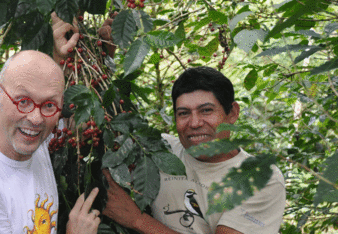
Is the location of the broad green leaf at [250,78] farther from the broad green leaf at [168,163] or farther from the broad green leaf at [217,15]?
the broad green leaf at [168,163]

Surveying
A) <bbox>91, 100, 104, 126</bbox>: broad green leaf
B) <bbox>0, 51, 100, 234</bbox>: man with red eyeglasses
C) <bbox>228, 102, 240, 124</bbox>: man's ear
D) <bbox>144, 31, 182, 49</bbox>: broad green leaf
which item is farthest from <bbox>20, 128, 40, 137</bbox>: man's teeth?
<bbox>228, 102, 240, 124</bbox>: man's ear

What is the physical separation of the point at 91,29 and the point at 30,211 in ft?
2.78

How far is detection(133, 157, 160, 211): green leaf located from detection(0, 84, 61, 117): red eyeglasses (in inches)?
14.5

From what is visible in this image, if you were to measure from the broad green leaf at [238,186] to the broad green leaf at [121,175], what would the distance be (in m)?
0.63

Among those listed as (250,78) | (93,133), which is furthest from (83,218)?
(250,78)

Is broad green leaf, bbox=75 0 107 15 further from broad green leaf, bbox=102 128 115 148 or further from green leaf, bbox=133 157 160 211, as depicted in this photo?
green leaf, bbox=133 157 160 211

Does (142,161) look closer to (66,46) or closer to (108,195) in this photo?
(108,195)

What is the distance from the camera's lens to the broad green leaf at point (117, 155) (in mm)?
1144

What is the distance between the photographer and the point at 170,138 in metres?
2.11

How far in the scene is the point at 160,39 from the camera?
1.04m

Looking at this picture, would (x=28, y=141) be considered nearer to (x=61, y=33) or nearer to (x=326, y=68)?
(x=61, y=33)

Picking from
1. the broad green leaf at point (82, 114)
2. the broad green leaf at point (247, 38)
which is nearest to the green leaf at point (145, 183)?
the broad green leaf at point (82, 114)

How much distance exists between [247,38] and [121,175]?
664 millimetres

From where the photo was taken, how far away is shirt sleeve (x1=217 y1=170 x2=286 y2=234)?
1.60 meters
